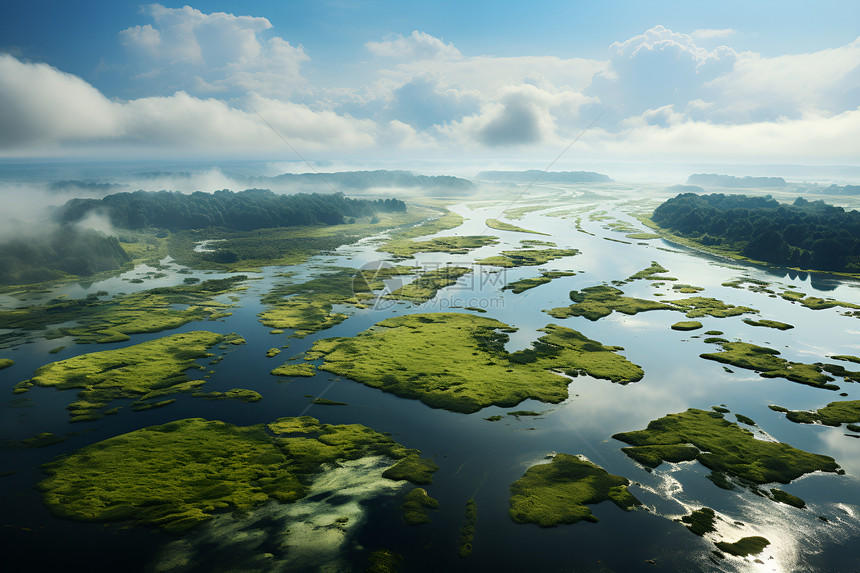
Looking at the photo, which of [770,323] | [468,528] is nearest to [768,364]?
[770,323]

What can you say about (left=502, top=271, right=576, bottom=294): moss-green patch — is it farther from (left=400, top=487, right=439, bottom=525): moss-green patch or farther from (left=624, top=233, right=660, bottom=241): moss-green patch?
(left=624, top=233, right=660, bottom=241): moss-green patch

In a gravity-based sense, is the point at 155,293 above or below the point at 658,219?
below

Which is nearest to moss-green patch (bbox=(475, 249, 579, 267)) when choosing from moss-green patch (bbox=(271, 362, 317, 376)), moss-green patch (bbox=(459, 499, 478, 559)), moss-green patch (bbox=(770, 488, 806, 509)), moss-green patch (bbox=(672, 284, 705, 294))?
moss-green patch (bbox=(672, 284, 705, 294))

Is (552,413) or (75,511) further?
(552,413)

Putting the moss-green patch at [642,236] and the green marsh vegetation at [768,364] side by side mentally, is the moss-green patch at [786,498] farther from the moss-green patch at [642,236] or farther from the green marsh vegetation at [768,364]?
the moss-green patch at [642,236]

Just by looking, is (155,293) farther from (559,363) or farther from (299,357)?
(559,363)

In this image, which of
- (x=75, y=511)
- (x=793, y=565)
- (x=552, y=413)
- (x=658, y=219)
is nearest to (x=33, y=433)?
(x=75, y=511)
